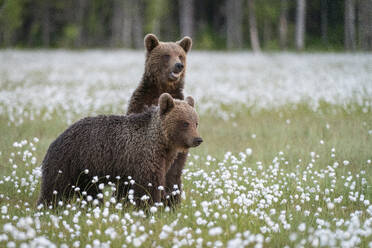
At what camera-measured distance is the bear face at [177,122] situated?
5.60 m

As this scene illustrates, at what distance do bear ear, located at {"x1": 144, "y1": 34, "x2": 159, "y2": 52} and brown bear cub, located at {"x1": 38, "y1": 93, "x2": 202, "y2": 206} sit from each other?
1.63m

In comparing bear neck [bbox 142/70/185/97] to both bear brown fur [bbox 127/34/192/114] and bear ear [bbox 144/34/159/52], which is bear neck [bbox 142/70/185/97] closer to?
bear brown fur [bbox 127/34/192/114]

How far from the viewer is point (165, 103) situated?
5637 mm

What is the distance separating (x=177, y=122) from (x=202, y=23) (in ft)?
199

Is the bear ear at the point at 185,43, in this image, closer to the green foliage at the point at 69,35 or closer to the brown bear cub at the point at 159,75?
the brown bear cub at the point at 159,75

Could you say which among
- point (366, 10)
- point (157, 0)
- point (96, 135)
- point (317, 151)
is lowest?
point (317, 151)

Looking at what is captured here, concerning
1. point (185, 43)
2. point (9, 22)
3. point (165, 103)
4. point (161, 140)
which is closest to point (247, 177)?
point (161, 140)

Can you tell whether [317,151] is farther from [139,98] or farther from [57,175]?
[57,175]

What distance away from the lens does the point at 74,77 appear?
2128 centimetres

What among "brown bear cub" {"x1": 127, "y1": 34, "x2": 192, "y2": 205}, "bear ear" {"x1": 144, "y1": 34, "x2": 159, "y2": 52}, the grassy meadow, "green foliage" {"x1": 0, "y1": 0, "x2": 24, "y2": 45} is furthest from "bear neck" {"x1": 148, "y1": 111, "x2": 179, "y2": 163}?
"green foliage" {"x1": 0, "y1": 0, "x2": 24, "y2": 45}

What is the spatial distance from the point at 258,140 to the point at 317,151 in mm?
1585

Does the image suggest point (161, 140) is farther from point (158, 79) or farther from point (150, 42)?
point (150, 42)

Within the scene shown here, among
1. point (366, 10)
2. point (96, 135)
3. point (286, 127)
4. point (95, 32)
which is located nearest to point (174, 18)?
point (95, 32)

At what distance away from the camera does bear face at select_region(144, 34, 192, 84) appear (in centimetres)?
698
